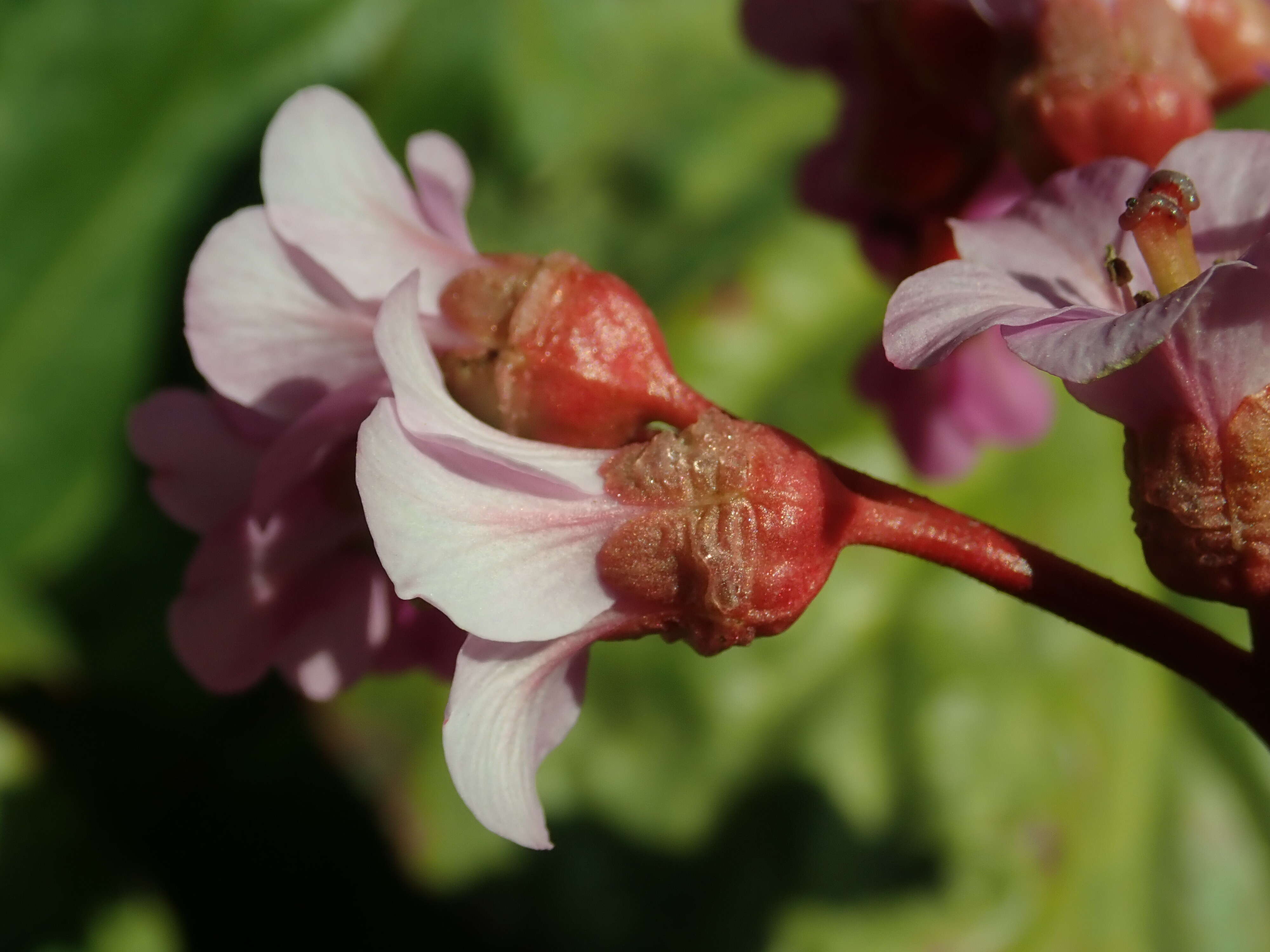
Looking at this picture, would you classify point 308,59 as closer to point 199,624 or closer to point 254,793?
point 254,793

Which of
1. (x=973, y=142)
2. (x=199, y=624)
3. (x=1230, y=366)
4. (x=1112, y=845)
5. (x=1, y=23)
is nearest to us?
(x=1230, y=366)

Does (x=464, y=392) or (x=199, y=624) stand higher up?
(x=464, y=392)

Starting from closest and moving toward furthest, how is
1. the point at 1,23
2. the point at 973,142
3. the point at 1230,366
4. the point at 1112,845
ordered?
the point at 1230,366, the point at 973,142, the point at 1112,845, the point at 1,23

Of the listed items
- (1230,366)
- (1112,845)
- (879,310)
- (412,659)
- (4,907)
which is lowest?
(4,907)

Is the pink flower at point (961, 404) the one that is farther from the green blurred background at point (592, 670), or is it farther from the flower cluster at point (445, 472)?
the flower cluster at point (445, 472)

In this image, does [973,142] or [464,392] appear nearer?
[464,392]

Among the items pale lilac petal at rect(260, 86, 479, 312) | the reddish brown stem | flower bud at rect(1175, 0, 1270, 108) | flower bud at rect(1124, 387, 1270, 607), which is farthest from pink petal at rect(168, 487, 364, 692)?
flower bud at rect(1175, 0, 1270, 108)

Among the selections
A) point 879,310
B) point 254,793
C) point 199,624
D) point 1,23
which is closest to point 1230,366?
point 199,624
